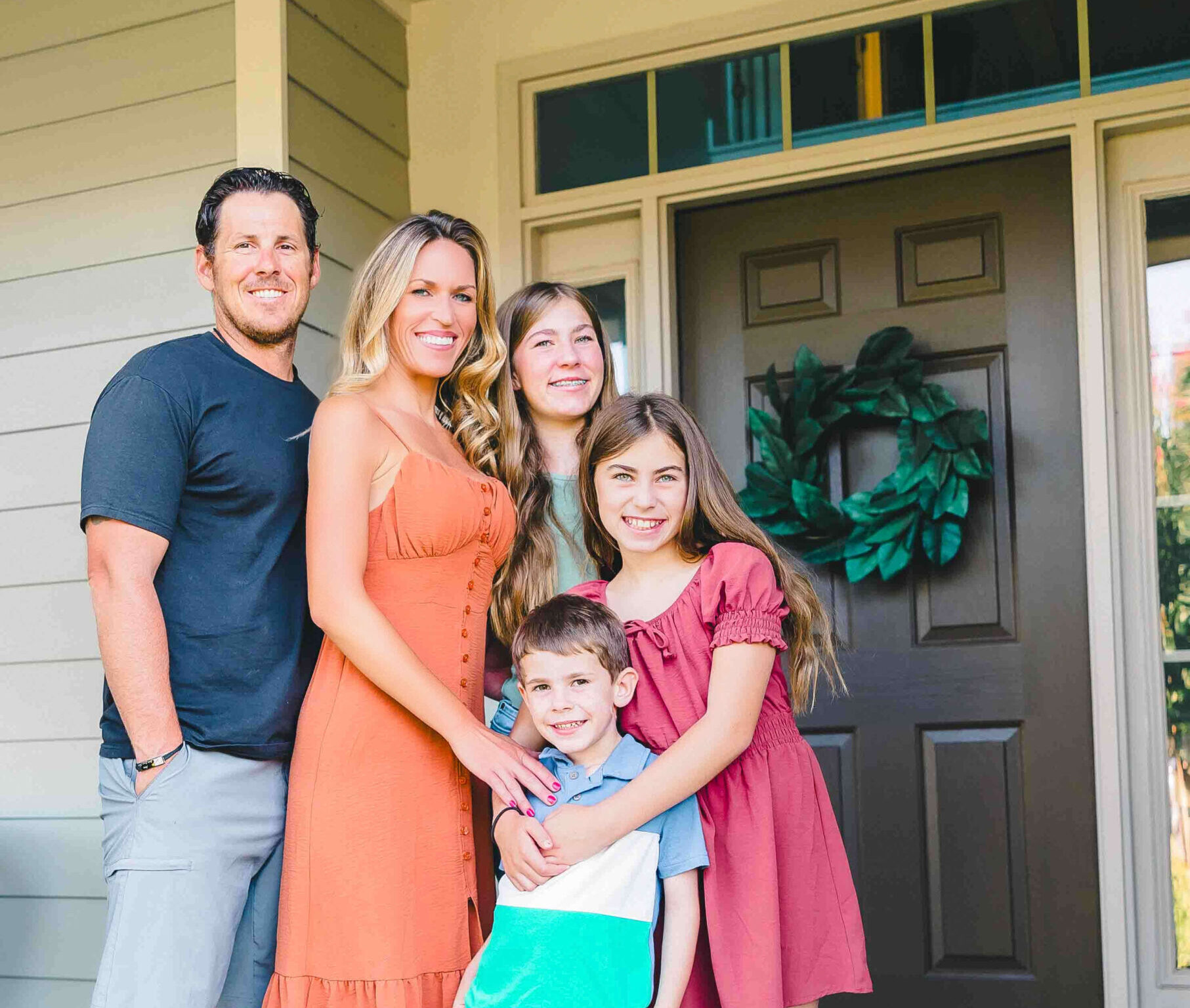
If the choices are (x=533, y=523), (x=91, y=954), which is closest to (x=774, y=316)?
(x=533, y=523)

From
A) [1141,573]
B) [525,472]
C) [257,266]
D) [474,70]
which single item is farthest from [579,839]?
[474,70]

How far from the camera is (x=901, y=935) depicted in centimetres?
307

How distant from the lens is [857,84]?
Result: 3.18 m

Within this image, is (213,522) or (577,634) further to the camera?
(213,522)

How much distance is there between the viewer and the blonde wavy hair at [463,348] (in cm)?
212

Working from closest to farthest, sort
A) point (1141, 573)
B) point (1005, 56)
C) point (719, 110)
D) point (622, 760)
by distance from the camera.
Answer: point (622, 760) < point (1141, 573) < point (1005, 56) < point (719, 110)

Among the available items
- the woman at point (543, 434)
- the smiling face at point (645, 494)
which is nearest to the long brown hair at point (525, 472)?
the woman at point (543, 434)

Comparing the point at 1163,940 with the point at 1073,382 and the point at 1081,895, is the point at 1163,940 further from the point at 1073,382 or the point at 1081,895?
the point at 1073,382

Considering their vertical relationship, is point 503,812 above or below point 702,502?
below

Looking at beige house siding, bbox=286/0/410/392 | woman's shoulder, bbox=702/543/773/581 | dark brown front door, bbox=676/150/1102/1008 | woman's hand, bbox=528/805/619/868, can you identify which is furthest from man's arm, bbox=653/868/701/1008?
beige house siding, bbox=286/0/410/392

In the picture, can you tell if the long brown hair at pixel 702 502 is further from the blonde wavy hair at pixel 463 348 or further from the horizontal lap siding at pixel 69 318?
the horizontal lap siding at pixel 69 318

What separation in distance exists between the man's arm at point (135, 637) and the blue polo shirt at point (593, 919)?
54 cm

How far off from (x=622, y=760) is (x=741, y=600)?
0.29 metres

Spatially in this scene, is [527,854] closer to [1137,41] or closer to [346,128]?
[346,128]
